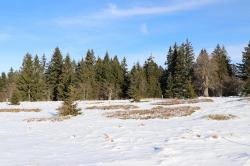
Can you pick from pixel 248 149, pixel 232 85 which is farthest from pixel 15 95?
pixel 232 85

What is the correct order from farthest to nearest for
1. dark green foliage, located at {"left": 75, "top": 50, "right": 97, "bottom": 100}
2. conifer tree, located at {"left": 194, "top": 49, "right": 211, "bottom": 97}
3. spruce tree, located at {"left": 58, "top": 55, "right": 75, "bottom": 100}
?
dark green foliage, located at {"left": 75, "top": 50, "right": 97, "bottom": 100}
spruce tree, located at {"left": 58, "top": 55, "right": 75, "bottom": 100}
conifer tree, located at {"left": 194, "top": 49, "right": 211, "bottom": 97}

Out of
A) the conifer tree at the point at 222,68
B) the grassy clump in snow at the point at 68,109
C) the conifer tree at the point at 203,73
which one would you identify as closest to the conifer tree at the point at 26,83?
the conifer tree at the point at 203,73

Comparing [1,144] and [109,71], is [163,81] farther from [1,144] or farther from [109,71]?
[1,144]

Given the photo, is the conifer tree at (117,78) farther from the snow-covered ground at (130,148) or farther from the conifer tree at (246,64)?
the snow-covered ground at (130,148)

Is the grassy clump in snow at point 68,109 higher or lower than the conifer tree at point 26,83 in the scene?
lower

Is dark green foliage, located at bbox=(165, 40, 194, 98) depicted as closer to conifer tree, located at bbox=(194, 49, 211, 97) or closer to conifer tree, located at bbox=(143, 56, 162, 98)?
conifer tree, located at bbox=(194, 49, 211, 97)

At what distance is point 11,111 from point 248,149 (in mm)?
30602

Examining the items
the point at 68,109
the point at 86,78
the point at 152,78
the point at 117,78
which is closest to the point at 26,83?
the point at 86,78

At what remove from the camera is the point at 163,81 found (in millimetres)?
98688

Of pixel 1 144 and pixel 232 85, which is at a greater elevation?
pixel 232 85

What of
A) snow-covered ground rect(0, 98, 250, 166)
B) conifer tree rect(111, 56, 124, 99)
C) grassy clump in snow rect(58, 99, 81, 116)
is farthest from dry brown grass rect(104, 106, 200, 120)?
conifer tree rect(111, 56, 124, 99)

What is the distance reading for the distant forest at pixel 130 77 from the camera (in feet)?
261

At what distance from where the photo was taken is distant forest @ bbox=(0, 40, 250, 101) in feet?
261

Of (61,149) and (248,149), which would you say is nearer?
(248,149)
